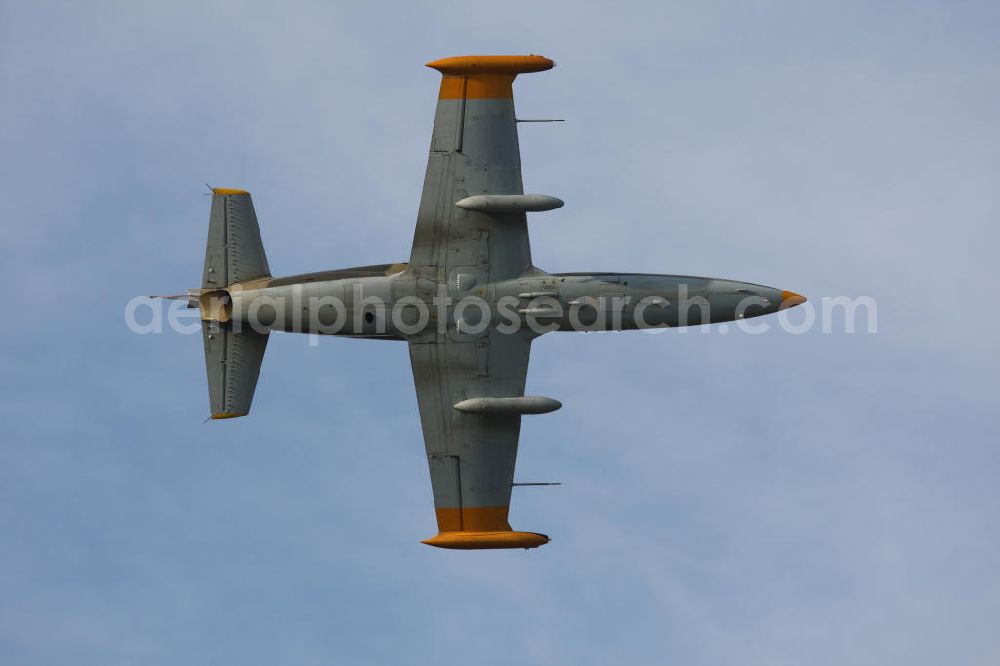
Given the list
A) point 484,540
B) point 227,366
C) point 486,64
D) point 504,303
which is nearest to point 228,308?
point 227,366

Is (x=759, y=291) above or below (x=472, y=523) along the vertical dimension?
above

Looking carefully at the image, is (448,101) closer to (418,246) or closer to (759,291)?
(418,246)

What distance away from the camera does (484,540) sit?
2934cm

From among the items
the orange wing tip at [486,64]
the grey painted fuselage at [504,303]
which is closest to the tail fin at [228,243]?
the grey painted fuselage at [504,303]

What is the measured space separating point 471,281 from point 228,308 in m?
5.45

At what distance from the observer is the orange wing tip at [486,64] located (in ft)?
96.9

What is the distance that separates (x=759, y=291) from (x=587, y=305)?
153 inches

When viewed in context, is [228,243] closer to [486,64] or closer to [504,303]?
[504,303]

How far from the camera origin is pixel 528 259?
97.6 feet

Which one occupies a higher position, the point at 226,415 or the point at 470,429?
the point at 226,415

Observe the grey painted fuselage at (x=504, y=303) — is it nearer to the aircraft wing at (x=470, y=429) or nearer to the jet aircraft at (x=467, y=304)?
the jet aircraft at (x=467, y=304)

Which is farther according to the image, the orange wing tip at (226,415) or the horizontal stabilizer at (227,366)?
the horizontal stabilizer at (227,366)

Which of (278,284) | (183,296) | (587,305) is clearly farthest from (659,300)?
(183,296)

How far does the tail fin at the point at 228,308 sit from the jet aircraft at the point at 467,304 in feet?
0.10
